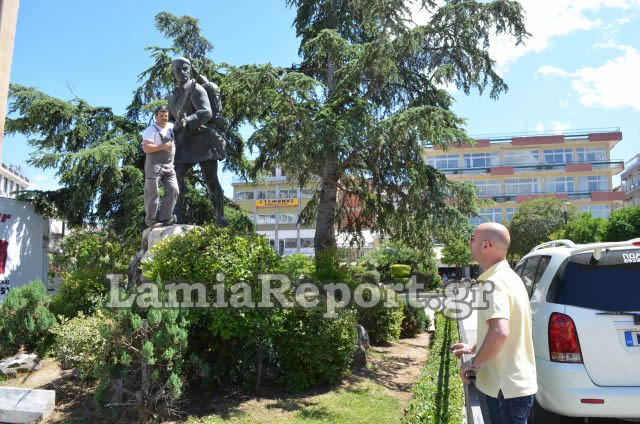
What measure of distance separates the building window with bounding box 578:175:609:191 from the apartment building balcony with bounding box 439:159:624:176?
961mm

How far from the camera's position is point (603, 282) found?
3.82m

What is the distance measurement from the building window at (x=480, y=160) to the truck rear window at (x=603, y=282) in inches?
2195

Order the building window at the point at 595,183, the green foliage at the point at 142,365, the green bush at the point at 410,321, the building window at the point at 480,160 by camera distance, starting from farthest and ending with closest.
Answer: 1. the building window at the point at 480,160
2. the building window at the point at 595,183
3. the green bush at the point at 410,321
4. the green foliage at the point at 142,365

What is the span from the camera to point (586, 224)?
98.7 ft

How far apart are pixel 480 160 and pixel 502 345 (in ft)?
190

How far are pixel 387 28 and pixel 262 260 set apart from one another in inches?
287

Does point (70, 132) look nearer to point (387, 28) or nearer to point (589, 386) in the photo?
point (387, 28)

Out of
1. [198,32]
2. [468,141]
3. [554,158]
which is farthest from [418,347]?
[554,158]

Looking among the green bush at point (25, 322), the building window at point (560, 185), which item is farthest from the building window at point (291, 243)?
the green bush at point (25, 322)

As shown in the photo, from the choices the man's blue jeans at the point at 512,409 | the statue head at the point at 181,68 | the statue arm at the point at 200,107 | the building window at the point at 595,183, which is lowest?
the man's blue jeans at the point at 512,409

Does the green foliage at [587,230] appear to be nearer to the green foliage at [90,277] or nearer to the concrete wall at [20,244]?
the green foliage at [90,277]

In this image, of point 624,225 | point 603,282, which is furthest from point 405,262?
point 603,282

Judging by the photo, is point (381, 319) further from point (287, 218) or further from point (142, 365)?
point (287, 218)

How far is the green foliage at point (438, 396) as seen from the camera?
4598 millimetres
